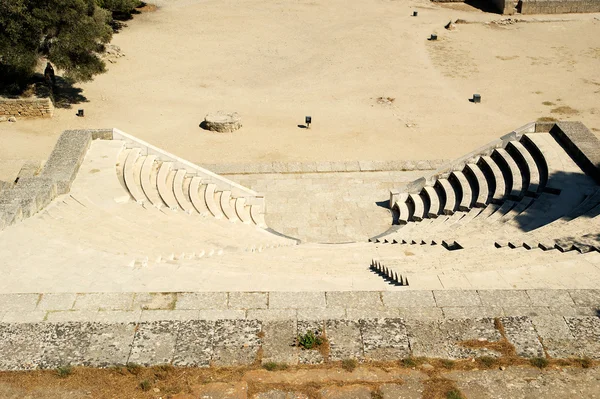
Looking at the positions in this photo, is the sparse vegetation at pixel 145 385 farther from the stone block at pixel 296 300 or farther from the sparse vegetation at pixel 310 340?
the stone block at pixel 296 300

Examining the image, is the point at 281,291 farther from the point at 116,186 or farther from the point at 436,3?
the point at 436,3

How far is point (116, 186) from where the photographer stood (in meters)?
17.7

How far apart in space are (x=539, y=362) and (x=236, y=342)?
489 centimetres

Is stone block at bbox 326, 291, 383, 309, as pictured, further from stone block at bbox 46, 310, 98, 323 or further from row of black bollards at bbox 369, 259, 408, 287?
stone block at bbox 46, 310, 98, 323

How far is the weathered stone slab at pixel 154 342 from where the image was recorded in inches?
386

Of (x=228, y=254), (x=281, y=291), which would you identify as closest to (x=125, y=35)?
(x=228, y=254)

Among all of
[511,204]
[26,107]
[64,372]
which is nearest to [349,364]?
[64,372]

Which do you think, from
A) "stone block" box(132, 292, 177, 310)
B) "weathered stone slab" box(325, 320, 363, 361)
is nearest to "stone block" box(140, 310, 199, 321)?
"stone block" box(132, 292, 177, 310)

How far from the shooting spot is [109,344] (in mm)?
10047

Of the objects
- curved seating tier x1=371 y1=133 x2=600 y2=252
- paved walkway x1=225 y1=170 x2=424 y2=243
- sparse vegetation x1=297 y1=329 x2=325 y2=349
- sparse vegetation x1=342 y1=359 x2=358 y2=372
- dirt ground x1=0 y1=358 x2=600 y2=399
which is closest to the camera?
dirt ground x1=0 y1=358 x2=600 y2=399

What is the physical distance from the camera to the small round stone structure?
82.7ft

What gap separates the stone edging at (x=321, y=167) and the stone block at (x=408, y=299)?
11.5 meters

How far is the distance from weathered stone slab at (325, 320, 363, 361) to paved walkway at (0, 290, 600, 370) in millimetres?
17

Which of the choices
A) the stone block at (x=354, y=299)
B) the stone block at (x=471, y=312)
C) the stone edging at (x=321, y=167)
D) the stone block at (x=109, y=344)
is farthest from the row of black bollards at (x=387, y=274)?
the stone edging at (x=321, y=167)
